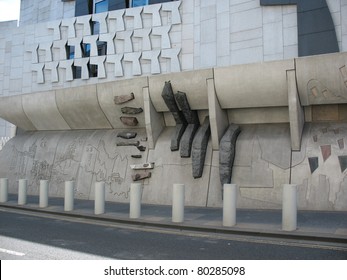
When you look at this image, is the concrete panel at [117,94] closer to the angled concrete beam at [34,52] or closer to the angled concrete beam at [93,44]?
the angled concrete beam at [93,44]

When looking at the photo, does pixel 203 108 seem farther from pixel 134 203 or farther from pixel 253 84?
pixel 134 203

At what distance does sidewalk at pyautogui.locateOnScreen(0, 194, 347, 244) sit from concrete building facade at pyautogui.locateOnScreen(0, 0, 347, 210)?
4.29ft

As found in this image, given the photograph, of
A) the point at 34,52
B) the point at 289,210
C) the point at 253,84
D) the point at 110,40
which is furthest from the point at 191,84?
the point at 34,52

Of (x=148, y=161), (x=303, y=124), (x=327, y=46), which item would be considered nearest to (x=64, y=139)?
(x=148, y=161)

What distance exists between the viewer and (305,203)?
36.4ft

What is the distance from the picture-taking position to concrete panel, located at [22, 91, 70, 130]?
1803cm

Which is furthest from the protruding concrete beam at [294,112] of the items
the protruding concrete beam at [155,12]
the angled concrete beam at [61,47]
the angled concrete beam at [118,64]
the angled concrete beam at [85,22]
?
the angled concrete beam at [61,47]

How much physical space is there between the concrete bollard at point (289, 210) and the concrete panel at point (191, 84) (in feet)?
20.2

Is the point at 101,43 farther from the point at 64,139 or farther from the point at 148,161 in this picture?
the point at 148,161

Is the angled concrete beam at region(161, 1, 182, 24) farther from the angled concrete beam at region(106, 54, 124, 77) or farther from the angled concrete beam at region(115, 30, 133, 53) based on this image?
the angled concrete beam at region(106, 54, 124, 77)

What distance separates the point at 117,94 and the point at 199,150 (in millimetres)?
4744

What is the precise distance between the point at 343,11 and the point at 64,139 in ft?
50.3

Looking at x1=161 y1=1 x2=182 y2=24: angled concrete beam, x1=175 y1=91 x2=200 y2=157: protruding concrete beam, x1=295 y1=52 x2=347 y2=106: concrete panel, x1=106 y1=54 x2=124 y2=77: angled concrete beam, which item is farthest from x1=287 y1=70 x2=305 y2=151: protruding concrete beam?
x1=106 y1=54 x2=124 y2=77: angled concrete beam

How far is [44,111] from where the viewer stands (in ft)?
60.7
